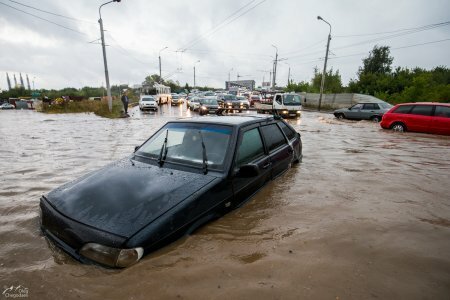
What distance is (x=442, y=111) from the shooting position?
10.5 m

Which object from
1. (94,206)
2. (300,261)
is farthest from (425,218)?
(94,206)

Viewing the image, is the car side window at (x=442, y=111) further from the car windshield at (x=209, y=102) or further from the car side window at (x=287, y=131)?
the car windshield at (x=209, y=102)

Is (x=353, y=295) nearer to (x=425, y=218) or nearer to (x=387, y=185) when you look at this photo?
(x=425, y=218)

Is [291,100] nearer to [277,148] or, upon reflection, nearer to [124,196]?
[277,148]

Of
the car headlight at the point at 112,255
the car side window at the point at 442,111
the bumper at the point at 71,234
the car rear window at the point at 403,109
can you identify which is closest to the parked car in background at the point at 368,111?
the car rear window at the point at 403,109

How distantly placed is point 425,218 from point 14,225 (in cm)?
542

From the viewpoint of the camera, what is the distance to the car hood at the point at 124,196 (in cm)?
221

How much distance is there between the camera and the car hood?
2.21 metres

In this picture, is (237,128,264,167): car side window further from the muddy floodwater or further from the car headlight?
the car headlight

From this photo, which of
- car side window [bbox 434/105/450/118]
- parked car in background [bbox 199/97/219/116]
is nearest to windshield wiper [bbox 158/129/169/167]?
car side window [bbox 434/105/450/118]

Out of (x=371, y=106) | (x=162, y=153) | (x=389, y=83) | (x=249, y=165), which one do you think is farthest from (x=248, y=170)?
(x=389, y=83)

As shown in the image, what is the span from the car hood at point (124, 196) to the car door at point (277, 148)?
1.54m

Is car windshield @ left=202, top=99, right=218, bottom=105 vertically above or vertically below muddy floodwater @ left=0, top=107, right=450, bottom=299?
above

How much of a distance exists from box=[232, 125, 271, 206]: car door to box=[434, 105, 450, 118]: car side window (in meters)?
10.7
